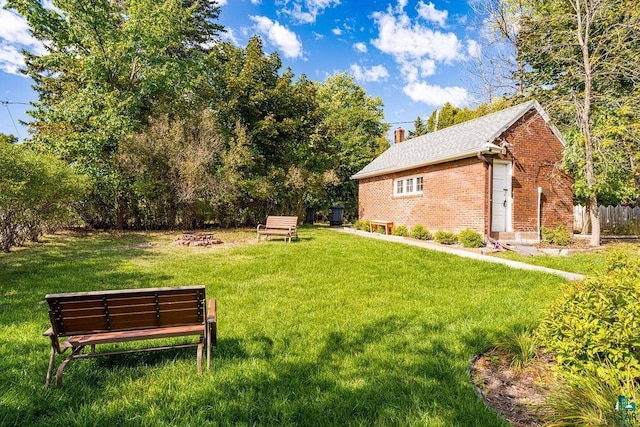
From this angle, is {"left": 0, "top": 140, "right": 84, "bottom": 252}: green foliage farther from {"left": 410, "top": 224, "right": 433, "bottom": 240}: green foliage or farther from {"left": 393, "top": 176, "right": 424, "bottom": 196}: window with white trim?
{"left": 393, "top": 176, "right": 424, "bottom": 196}: window with white trim

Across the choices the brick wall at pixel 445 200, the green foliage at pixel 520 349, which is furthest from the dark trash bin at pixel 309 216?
the green foliage at pixel 520 349

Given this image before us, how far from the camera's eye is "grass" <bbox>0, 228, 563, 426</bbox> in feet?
8.97

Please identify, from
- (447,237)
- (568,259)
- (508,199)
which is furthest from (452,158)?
(568,259)

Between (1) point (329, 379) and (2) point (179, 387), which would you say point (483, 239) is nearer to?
(1) point (329, 379)

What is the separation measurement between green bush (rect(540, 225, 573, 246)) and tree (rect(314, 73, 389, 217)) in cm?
1341

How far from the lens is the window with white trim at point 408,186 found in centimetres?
1552

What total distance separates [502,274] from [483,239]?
186 inches

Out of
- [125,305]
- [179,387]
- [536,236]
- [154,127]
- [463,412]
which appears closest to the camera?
[463,412]

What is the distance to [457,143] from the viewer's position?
1423 cm

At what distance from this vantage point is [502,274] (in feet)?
24.8

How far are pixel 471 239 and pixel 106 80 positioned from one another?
63.0 ft

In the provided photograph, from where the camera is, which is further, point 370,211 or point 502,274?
point 370,211

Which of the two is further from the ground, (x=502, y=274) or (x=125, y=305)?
(x=125, y=305)

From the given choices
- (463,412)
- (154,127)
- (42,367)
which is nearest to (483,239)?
(463,412)
